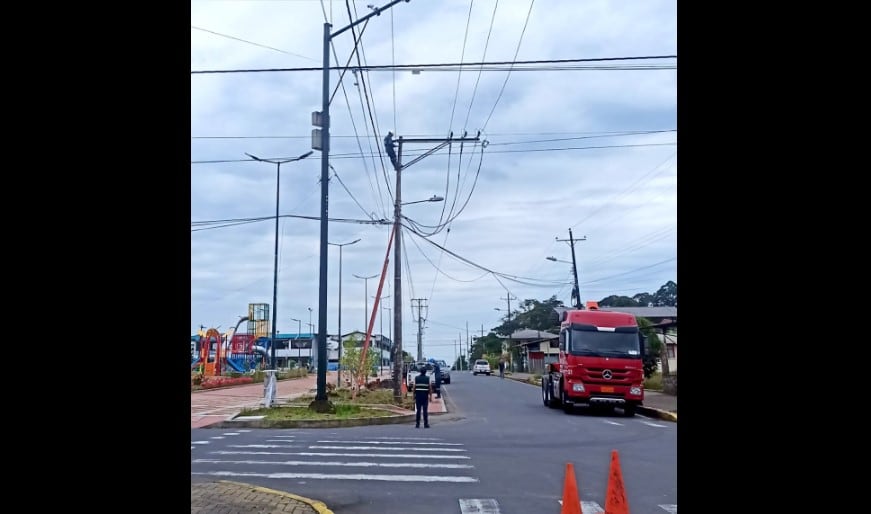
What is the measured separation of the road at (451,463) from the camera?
10.1 m

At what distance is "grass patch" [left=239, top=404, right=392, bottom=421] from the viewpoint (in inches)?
859

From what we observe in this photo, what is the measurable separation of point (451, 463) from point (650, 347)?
24157 mm

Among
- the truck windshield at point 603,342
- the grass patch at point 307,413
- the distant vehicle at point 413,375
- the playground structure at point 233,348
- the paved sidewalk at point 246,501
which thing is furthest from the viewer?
the playground structure at point 233,348

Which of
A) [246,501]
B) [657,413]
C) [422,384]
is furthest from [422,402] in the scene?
[246,501]

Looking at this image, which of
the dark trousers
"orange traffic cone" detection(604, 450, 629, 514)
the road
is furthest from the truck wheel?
"orange traffic cone" detection(604, 450, 629, 514)

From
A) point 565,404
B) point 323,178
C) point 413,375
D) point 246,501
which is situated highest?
point 323,178

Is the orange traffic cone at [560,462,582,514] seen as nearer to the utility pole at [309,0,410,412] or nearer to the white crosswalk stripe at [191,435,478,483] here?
the white crosswalk stripe at [191,435,478,483]

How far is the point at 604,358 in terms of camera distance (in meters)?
24.5

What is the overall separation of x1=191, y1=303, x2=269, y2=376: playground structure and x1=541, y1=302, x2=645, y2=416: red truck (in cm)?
1732

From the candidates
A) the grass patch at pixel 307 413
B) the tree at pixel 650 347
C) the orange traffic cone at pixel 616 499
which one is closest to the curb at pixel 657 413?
the tree at pixel 650 347

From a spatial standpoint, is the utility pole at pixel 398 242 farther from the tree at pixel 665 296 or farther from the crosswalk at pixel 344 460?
the tree at pixel 665 296

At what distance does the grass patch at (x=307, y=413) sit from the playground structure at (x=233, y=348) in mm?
11839

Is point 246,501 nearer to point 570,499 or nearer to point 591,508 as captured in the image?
point 570,499
